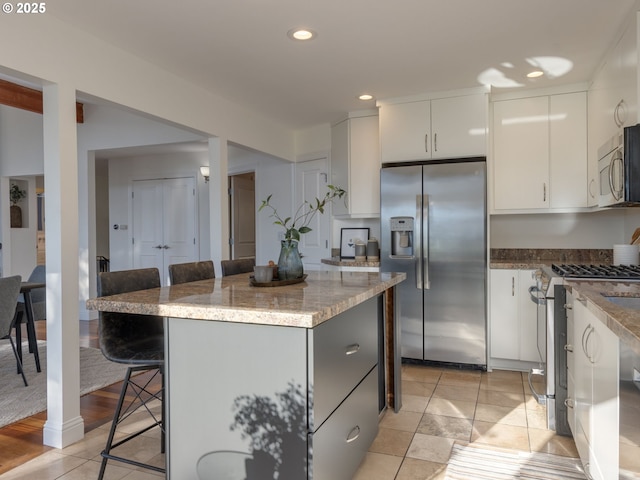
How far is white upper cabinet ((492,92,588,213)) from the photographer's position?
12.2 ft

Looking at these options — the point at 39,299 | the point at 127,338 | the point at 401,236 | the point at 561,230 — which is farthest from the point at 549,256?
the point at 39,299

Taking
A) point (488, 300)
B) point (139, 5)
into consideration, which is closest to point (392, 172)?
point (488, 300)

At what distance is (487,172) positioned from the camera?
12.3 ft

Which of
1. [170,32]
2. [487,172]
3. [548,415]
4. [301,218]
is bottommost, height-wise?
[548,415]

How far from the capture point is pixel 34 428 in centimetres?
269

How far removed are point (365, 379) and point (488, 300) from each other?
81.4 inches

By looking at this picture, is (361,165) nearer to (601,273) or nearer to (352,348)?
(601,273)

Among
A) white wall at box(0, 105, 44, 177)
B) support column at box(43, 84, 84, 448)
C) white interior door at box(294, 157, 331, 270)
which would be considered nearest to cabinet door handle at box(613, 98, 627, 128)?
white interior door at box(294, 157, 331, 270)

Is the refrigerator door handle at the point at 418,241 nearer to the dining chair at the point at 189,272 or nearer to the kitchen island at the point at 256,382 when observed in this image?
the dining chair at the point at 189,272

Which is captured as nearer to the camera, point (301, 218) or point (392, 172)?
point (392, 172)

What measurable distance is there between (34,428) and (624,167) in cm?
371

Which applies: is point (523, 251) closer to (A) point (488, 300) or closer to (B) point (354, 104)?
(A) point (488, 300)

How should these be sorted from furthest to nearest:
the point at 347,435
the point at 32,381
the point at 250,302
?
1. the point at 32,381
2. the point at 347,435
3. the point at 250,302

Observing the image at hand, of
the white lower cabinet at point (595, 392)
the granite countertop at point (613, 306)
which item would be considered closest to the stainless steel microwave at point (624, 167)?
the granite countertop at point (613, 306)
